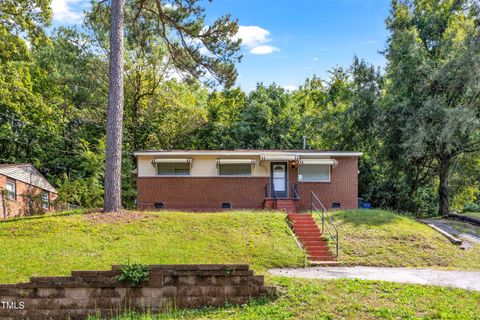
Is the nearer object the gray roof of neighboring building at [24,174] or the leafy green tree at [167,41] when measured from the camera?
the leafy green tree at [167,41]

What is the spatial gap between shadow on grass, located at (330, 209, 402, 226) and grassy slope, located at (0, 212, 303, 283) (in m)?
2.64

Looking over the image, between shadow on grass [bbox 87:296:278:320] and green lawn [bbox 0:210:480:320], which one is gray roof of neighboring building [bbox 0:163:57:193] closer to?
green lawn [bbox 0:210:480:320]

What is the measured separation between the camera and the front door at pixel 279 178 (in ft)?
64.0

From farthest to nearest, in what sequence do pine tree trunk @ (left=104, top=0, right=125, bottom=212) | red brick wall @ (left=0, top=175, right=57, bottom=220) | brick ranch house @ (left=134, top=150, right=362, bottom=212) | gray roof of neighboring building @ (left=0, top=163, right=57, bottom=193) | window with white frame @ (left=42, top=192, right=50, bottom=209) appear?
window with white frame @ (left=42, top=192, right=50, bottom=209)
gray roof of neighboring building @ (left=0, top=163, right=57, bottom=193)
red brick wall @ (left=0, top=175, right=57, bottom=220)
brick ranch house @ (left=134, top=150, right=362, bottom=212)
pine tree trunk @ (left=104, top=0, right=125, bottom=212)

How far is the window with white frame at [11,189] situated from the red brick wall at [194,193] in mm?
6583

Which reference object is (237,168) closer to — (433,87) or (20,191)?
(433,87)

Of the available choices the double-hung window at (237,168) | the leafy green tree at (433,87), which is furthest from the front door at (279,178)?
the leafy green tree at (433,87)

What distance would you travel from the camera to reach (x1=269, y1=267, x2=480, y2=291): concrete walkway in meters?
9.10

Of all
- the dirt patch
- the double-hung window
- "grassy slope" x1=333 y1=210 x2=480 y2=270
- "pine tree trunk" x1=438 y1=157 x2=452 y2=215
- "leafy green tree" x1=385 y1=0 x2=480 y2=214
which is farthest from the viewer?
"pine tree trunk" x1=438 y1=157 x2=452 y2=215

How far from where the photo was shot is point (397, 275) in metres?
10.0

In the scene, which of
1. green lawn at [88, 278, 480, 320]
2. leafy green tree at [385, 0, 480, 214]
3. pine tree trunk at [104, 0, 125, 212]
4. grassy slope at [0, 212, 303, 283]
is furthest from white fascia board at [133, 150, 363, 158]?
green lawn at [88, 278, 480, 320]

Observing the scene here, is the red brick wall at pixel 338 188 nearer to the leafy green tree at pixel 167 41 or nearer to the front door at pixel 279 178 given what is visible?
the front door at pixel 279 178

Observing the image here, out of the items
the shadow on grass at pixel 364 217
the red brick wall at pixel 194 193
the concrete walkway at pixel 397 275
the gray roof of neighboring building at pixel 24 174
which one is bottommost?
the concrete walkway at pixel 397 275

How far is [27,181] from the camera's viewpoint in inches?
851
